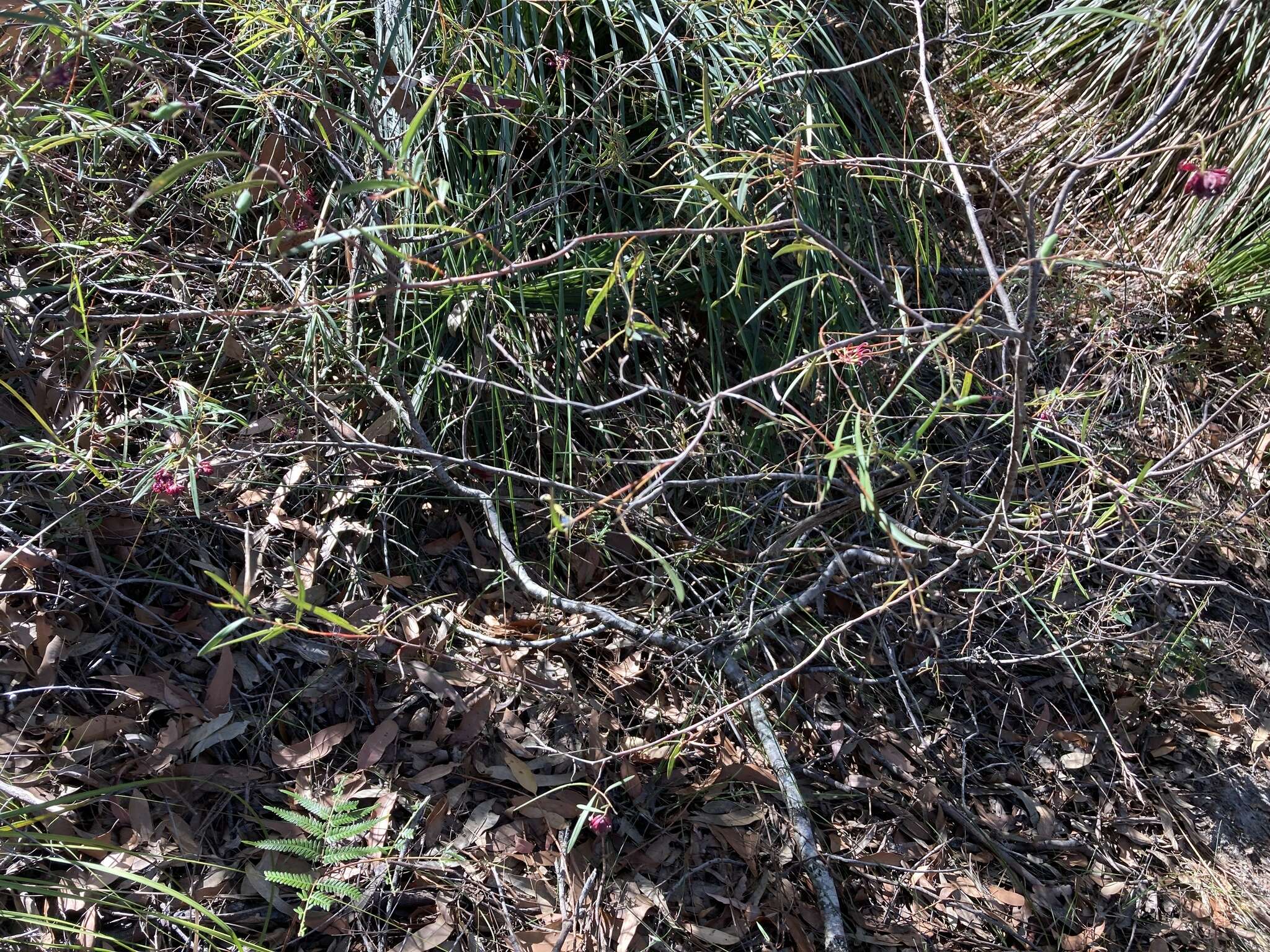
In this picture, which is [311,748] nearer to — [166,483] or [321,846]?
[321,846]

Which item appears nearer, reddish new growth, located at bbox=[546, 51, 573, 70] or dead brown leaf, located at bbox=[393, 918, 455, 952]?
dead brown leaf, located at bbox=[393, 918, 455, 952]

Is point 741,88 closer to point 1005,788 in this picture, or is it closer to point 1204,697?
point 1005,788

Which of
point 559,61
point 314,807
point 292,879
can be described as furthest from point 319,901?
point 559,61

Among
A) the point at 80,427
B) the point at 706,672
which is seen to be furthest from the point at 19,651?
the point at 706,672

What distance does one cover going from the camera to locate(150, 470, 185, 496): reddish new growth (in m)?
1.62

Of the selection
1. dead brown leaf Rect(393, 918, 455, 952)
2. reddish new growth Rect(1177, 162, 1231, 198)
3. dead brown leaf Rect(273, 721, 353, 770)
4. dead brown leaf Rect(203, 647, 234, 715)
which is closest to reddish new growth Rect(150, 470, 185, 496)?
dead brown leaf Rect(203, 647, 234, 715)

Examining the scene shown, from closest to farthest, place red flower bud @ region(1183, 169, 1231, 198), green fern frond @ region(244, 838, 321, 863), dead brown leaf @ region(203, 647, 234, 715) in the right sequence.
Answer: red flower bud @ region(1183, 169, 1231, 198) → green fern frond @ region(244, 838, 321, 863) → dead brown leaf @ region(203, 647, 234, 715)

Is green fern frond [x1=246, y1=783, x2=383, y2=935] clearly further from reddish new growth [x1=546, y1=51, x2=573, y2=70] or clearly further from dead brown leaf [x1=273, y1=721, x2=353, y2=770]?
reddish new growth [x1=546, y1=51, x2=573, y2=70]

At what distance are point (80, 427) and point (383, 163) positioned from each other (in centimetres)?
79

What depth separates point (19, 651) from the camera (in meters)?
1.70

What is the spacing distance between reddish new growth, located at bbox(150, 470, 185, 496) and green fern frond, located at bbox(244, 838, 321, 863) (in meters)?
0.66

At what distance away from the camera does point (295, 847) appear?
62.3 inches

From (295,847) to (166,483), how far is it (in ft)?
2.30

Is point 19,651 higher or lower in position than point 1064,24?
lower
